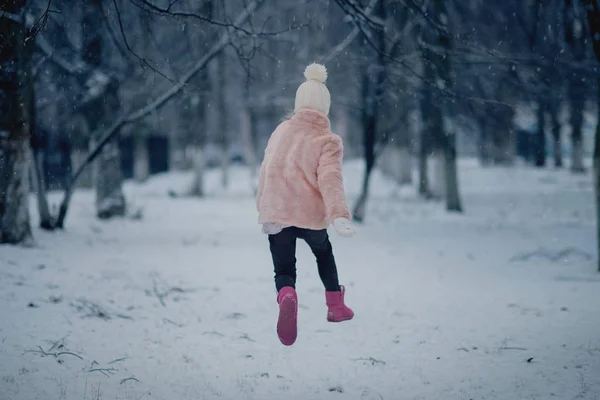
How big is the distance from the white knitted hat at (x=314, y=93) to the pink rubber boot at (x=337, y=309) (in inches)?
51.0

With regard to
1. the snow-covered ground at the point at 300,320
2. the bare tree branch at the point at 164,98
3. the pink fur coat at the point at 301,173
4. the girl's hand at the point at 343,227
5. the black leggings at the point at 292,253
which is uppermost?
the bare tree branch at the point at 164,98

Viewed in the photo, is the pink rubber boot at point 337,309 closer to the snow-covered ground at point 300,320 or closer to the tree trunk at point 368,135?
the snow-covered ground at point 300,320

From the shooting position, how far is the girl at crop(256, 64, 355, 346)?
3.79m

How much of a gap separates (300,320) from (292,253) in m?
2.07

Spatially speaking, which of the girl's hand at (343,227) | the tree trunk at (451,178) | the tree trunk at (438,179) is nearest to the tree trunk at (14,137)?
the girl's hand at (343,227)

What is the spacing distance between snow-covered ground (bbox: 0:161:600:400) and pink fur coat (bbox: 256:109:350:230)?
1.23m

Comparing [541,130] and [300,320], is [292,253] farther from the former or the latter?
[541,130]

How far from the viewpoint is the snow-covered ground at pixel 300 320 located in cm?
410

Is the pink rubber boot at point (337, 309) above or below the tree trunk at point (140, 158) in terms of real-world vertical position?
below

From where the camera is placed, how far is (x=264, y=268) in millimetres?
8805

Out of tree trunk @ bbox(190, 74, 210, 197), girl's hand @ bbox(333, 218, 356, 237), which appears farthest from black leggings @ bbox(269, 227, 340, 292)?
tree trunk @ bbox(190, 74, 210, 197)

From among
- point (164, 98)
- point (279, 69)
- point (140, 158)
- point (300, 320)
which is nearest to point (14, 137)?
point (164, 98)

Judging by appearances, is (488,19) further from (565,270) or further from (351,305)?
(351,305)

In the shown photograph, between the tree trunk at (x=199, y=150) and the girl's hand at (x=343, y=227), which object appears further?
the tree trunk at (x=199, y=150)
